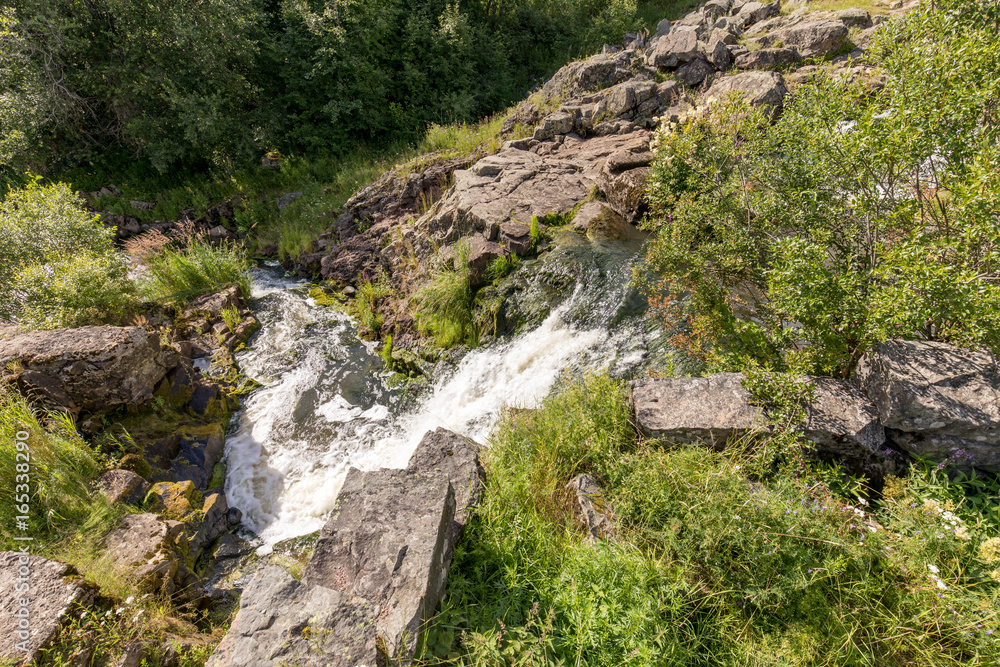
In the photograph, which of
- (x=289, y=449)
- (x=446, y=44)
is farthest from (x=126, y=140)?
(x=289, y=449)

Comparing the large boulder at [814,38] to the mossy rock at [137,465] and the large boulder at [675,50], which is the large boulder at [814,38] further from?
the mossy rock at [137,465]

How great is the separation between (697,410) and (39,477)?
21.5ft

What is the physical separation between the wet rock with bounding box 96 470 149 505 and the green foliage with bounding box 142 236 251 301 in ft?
15.9

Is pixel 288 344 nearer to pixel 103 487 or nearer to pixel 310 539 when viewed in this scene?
pixel 103 487

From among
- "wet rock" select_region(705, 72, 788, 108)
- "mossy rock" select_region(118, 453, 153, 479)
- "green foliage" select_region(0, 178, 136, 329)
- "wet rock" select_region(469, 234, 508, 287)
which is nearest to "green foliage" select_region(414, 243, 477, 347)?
"wet rock" select_region(469, 234, 508, 287)

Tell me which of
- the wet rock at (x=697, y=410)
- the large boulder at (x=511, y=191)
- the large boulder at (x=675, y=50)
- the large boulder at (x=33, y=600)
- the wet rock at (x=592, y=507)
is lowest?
the wet rock at (x=592, y=507)

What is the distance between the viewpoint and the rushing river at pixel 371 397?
5.44 meters

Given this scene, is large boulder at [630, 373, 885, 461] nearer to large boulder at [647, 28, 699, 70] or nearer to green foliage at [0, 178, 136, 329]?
green foliage at [0, 178, 136, 329]

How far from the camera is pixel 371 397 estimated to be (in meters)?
6.79

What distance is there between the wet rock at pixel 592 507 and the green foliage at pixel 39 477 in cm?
486

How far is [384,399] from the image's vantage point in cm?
673

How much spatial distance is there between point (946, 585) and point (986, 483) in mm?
1105

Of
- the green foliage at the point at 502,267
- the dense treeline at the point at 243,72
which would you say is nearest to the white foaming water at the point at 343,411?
the green foliage at the point at 502,267

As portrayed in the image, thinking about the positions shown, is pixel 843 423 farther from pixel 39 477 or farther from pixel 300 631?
pixel 39 477
